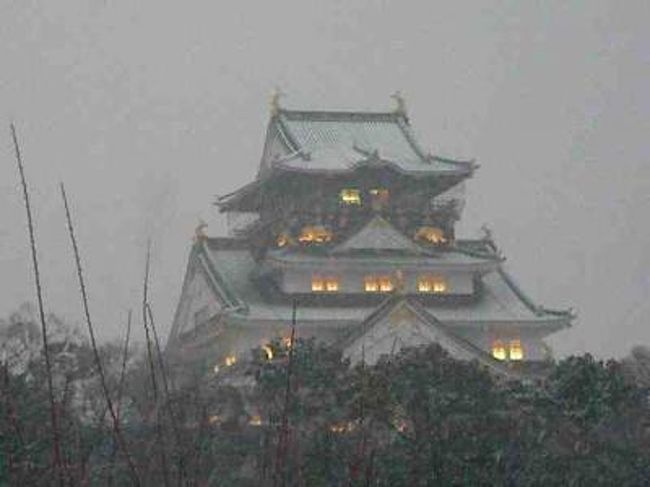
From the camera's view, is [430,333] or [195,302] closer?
[430,333]

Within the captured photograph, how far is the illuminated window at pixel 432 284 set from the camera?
40.9 m

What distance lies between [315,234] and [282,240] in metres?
1.17

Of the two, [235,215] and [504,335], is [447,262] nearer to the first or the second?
[504,335]

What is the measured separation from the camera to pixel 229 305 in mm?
37938

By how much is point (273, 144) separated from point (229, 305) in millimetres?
10409

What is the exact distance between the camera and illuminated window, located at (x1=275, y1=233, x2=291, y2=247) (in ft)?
133

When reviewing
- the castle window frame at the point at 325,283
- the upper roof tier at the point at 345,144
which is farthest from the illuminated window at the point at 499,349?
the upper roof tier at the point at 345,144

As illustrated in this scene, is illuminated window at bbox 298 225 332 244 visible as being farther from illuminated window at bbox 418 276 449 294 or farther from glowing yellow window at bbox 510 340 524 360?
glowing yellow window at bbox 510 340 524 360

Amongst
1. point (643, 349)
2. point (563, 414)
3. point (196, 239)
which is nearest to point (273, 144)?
point (196, 239)

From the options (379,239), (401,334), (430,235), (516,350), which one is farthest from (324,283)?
(516,350)

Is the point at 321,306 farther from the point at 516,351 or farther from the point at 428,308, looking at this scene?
the point at 516,351

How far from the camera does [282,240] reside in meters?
41.0

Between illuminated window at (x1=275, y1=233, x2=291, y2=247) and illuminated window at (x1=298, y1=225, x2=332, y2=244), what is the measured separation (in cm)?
44

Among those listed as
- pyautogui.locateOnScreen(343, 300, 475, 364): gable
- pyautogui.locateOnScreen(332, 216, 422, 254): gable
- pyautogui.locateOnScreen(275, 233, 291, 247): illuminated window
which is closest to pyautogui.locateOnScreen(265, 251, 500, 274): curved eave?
pyautogui.locateOnScreen(332, 216, 422, 254): gable
